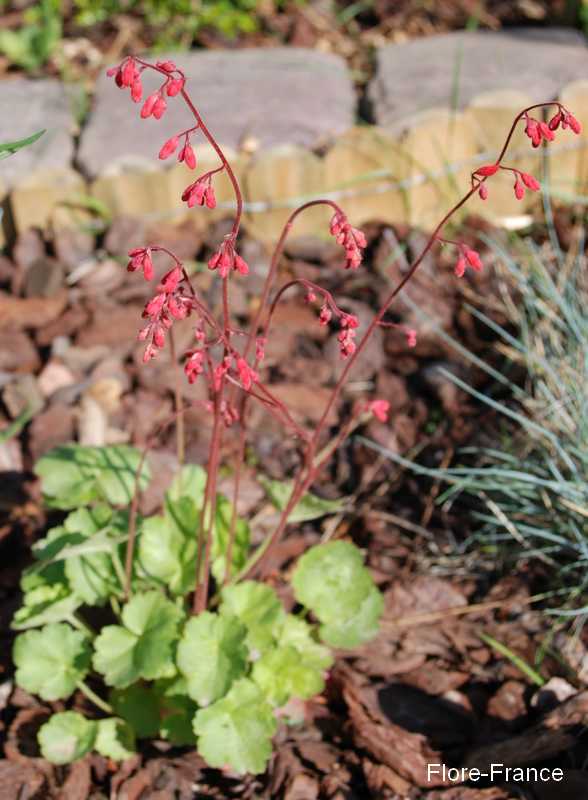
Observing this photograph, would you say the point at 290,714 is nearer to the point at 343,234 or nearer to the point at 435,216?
the point at 343,234

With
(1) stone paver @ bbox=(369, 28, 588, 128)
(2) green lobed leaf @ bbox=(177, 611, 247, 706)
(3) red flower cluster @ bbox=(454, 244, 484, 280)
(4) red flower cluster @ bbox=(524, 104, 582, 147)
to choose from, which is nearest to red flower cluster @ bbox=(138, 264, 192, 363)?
(3) red flower cluster @ bbox=(454, 244, 484, 280)

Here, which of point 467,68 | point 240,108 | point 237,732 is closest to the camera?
point 237,732

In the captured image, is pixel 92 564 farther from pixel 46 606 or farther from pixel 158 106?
pixel 158 106

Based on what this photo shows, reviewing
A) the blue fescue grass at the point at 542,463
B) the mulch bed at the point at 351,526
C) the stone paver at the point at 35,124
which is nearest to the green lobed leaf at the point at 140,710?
the mulch bed at the point at 351,526

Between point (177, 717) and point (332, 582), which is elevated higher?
point (332, 582)

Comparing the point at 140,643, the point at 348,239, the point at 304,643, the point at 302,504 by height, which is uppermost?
the point at 348,239

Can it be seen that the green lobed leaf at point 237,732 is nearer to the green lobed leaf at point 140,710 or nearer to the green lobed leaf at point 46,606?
the green lobed leaf at point 140,710

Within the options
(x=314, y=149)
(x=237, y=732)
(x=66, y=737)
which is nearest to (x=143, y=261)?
(x=237, y=732)

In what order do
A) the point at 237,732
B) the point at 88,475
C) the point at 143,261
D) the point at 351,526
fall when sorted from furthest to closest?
the point at 351,526 < the point at 88,475 < the point at 237,732 < the point at 143,261

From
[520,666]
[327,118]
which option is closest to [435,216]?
[327,118]
